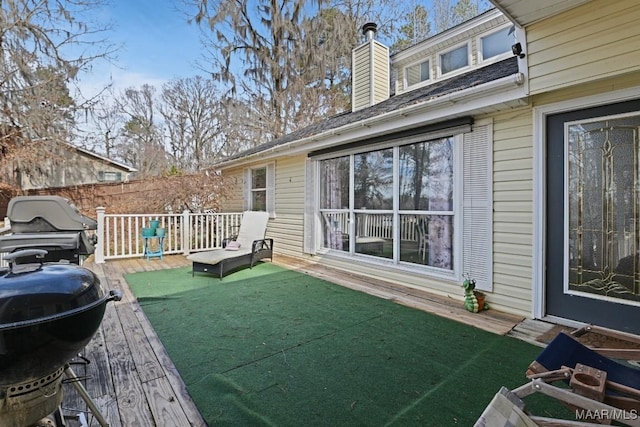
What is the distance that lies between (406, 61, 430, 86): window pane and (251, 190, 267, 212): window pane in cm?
488

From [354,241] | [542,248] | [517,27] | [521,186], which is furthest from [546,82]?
[354,241]

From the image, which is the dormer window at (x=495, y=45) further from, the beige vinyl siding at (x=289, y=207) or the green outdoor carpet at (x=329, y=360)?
the green outdoor carpet at (x=329, y=360)

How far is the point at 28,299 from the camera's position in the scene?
1.30m

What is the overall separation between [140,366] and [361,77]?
759 centimetres

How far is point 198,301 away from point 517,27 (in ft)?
16.0

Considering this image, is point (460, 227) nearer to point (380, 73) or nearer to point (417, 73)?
point (380, 73)

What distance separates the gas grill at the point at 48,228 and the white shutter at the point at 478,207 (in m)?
5.12

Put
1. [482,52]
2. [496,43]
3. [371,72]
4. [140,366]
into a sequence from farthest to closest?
1. [371,72]
2. [482,52]
3. [496,43]
4. [140,366]

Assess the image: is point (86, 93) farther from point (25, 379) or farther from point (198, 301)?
point (25, 379)

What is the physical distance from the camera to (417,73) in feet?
27.6

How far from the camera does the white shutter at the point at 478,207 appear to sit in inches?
156

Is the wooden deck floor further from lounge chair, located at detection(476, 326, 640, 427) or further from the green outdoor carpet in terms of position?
lounge chair, located at detection(476, 326, 640, 427)

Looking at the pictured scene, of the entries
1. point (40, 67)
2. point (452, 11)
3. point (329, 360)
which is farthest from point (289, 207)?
point (452, 11)
